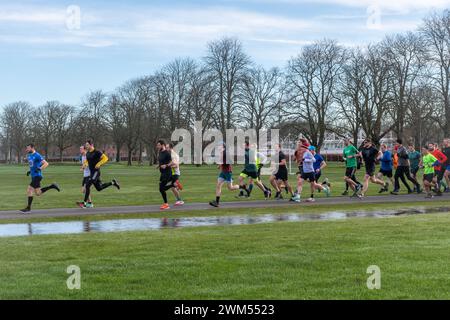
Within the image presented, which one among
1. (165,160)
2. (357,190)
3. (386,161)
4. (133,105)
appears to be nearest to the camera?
(165,160)

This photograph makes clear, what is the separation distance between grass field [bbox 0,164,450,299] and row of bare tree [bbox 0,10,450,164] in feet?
156

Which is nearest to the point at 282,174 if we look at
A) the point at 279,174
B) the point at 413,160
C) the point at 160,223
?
the point at 279,174

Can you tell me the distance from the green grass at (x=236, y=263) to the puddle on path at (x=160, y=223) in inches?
39.5

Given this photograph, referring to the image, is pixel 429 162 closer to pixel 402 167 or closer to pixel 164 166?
pixel 402 167

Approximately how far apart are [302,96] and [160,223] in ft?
186

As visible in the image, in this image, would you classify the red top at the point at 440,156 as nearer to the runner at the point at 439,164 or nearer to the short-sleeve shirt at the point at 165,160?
the runner at the point at 439,164

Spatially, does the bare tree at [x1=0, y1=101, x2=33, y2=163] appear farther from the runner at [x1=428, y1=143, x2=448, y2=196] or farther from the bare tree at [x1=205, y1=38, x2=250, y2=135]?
the runner at [x1=428, y1=143, x2=448, y2=196]

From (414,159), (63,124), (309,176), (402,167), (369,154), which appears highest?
(63,124)

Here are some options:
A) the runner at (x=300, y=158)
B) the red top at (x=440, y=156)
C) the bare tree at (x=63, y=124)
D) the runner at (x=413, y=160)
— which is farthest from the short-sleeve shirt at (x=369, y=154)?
the bare tree at (x=63, y=124)

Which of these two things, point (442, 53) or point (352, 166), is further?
point (442, 53)

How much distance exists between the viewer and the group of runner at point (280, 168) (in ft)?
53.4

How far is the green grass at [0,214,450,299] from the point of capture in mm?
6250

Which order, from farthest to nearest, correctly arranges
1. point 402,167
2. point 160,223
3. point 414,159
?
1. point 414,159
2. point 402,167
3. point 160,223

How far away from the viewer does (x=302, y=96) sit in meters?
67.8
